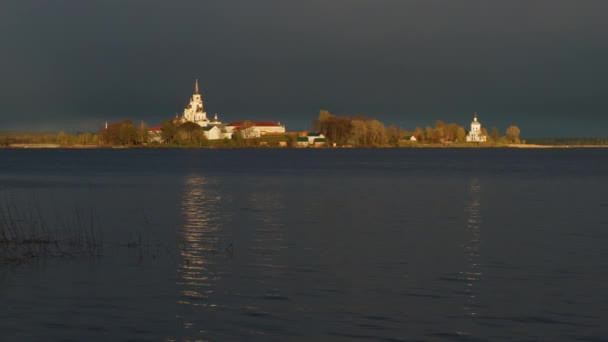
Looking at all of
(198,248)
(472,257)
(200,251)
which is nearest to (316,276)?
(200,251)

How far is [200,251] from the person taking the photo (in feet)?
95.3

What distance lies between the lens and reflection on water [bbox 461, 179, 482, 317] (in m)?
20.3

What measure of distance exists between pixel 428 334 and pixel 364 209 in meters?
30.0

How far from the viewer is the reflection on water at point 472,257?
20.3 meters

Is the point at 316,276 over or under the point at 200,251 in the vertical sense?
under

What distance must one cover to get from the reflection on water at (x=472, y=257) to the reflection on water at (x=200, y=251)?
666cm

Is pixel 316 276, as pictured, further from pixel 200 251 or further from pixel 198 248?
pixel 198 248

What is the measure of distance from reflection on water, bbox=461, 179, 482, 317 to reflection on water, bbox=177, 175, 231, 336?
21.8 ft

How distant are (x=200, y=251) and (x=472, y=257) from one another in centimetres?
995

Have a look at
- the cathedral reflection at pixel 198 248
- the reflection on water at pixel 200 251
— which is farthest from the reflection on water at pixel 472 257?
the cathedral reflection at pixel 198 248

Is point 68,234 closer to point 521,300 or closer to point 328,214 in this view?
point 328,214

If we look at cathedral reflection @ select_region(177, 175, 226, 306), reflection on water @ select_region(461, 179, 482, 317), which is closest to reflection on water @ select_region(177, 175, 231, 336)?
cathedral reflection @ select_region(177, 175, 226, 306)

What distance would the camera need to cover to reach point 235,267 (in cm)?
2547

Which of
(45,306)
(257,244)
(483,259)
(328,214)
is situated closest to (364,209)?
(328,214)
